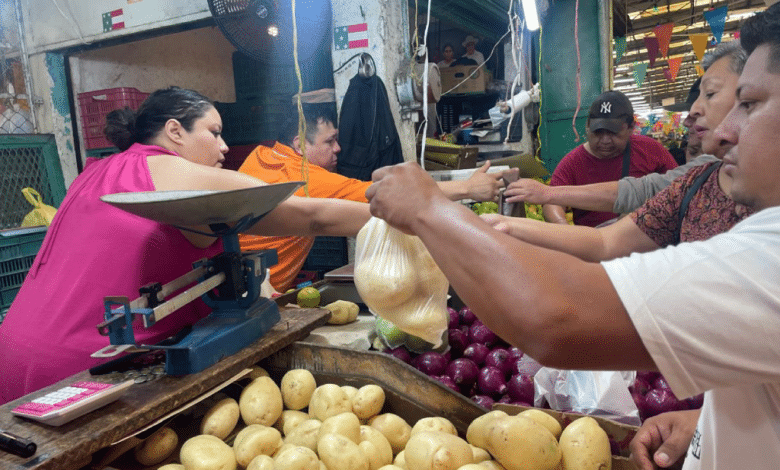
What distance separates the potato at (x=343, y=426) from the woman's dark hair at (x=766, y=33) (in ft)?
4.01

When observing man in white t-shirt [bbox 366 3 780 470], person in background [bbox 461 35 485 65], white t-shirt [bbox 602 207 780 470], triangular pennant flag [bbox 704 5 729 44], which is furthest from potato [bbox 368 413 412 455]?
triangular pennant flag [bbox 704 5 729 44]

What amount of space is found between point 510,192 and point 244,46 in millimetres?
2779

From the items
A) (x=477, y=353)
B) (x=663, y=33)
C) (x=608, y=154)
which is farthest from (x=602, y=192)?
(x=663, y=33)

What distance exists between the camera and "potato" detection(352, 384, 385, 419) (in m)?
1.58

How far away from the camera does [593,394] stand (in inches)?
62.3

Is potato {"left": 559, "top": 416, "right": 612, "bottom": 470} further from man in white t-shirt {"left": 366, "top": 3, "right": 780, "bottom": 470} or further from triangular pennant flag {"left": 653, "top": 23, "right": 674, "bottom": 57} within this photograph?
triangular pennant flag {"left": 653, "top": 23, "right": 674, "bottom": 57}

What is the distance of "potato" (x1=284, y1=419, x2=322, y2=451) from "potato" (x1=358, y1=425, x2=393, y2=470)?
0.43 ft

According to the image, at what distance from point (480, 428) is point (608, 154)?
3.10m

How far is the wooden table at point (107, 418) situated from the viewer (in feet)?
3.60

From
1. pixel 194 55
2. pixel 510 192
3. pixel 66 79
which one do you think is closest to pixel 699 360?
pixel 510 192

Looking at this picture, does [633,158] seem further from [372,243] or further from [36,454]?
[36,454]

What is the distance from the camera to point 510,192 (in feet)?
8.48

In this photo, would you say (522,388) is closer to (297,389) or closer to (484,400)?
(484,400)

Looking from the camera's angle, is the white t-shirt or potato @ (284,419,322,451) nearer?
the white t-shirt
